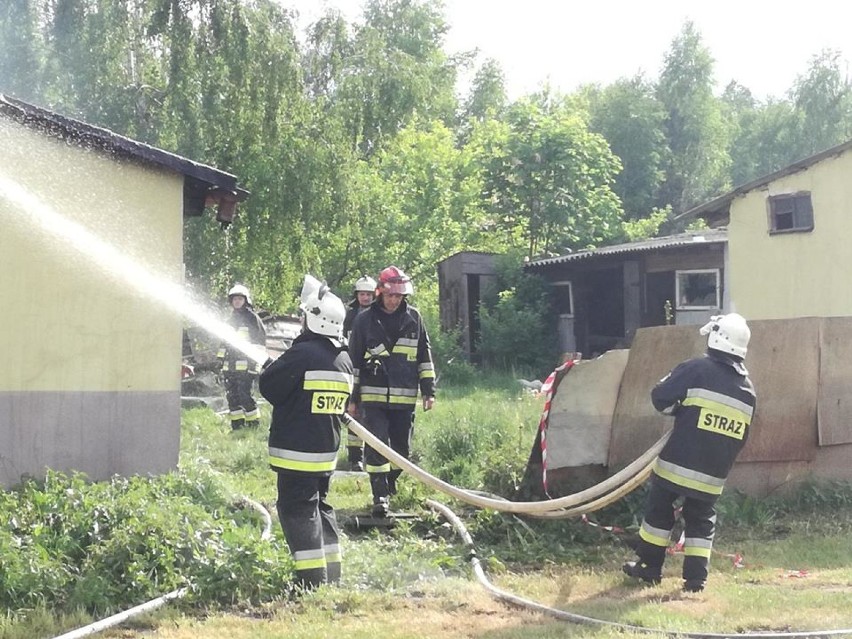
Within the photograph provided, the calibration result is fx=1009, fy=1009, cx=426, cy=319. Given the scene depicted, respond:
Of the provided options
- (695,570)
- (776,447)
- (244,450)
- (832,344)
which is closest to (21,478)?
(244,450)

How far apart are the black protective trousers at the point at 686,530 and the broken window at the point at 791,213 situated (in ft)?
38.9

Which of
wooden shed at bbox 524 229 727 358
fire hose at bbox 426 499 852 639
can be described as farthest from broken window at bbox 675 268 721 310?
fire hose at bbox 426 499 852 639

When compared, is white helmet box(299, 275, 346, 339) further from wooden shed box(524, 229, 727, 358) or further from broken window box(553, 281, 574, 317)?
broken window box(553, 281, 574, 317)

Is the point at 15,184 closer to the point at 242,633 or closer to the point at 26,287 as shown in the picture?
the point at 26,287

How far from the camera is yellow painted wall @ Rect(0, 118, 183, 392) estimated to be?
730 cm

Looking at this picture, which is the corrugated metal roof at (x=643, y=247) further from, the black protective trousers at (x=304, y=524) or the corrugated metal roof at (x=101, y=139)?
the black protective trousers at (x=304, y=524)

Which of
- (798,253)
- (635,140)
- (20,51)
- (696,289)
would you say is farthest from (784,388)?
(635,140)

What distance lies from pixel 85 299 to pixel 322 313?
245 centimetres

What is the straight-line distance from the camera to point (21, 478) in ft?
23.5

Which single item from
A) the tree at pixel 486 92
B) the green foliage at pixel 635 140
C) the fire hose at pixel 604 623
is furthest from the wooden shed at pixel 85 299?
the tree at pixel 486 92

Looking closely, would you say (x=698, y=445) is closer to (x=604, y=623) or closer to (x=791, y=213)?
(x=604, y=623)

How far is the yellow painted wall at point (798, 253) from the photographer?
16.5 metres

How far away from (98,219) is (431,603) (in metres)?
3.94

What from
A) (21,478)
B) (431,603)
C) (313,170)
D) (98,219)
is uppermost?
(313,170)
